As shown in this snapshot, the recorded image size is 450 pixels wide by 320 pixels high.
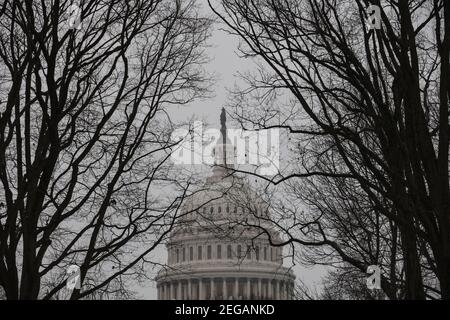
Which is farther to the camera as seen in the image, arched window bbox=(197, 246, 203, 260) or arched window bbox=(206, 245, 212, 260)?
arched window bbox=(206, 245, 212, 260)

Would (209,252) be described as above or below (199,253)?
above

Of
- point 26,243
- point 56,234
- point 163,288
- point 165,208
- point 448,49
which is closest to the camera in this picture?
point 448,49

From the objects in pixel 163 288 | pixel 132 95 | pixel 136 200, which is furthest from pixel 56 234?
pixel 163 288

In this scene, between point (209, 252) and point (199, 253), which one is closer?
point (199, 253)

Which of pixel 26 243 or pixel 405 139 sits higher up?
pixel 405 139

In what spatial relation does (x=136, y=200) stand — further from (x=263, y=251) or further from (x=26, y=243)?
(x=263, y=251)

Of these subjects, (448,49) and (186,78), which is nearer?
(448,49)

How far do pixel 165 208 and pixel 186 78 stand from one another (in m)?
2.17

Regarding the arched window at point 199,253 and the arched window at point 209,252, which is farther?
the arched window at point 209,252
